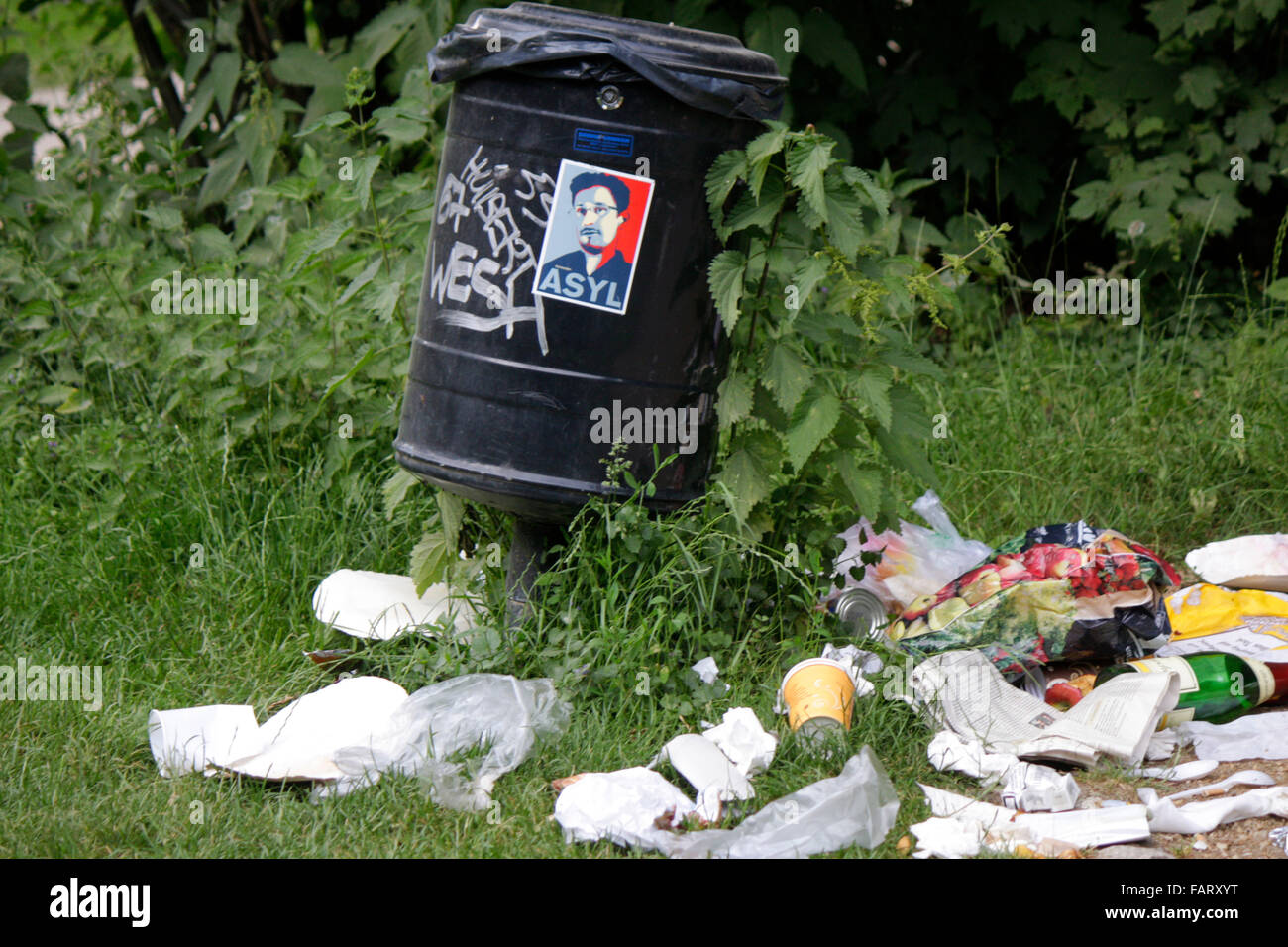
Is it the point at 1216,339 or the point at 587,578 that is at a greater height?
the point at 1216,339

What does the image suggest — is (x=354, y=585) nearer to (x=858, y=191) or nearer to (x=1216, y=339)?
(x=858, y=191)

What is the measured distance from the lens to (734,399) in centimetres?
282

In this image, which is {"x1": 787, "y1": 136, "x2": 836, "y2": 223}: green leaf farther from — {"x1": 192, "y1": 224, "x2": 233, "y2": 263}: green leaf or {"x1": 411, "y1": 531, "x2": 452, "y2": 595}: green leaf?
{"x1": 192, "y1": 224, "x2": 233, "y2": 263}: green leaf

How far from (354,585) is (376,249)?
3.06 ft

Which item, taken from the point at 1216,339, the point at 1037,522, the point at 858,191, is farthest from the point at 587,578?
the point at 1216,339

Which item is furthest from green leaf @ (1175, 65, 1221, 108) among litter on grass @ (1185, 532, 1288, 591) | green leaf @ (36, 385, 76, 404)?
green leaf @ (36, 385, 76, 404)

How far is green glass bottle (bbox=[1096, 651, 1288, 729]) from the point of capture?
9.48ft

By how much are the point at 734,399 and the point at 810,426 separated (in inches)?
7.3

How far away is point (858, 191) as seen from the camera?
2.78 m

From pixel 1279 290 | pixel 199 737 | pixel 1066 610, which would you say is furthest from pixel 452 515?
pixel 1279 290

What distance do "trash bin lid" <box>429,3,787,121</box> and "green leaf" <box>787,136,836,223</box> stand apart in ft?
0.42

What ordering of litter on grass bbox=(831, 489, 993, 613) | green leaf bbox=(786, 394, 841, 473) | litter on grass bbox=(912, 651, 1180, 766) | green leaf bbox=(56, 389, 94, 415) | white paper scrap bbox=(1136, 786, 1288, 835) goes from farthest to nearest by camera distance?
green leaf bbox=(56, 389, 94, 415) → litter on grass bbox=(831, 489, 993, 613) → green leaf bbox=(786, 394, 841, 473) → litter on grass bbox=(912, 651, 1180, 766) → white paper scrap bbox=(1136, 786, 1288, 835)

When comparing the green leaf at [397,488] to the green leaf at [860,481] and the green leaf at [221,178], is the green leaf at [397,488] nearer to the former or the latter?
the green leaf at [860,481]

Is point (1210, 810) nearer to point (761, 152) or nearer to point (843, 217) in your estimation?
point (843, 217)
